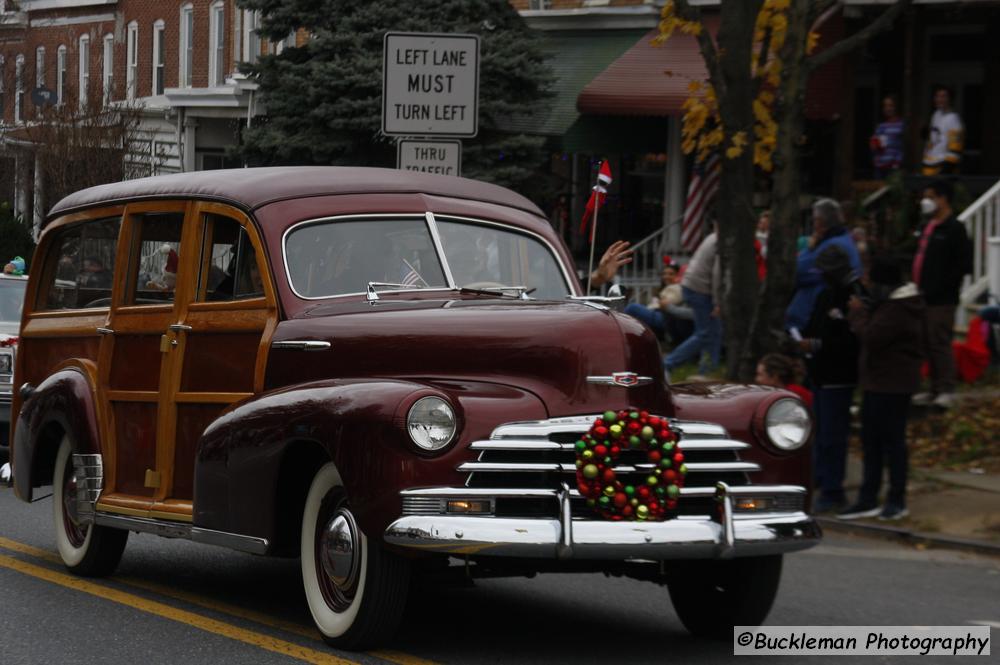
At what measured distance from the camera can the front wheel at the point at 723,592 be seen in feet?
23.0

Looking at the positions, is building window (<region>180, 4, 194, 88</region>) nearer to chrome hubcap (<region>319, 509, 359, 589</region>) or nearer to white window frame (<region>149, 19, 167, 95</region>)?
white window frame (<region>149, 19, 167, 95</region>)

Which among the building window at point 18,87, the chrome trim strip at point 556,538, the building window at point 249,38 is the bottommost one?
the chrome trim strip at point 556,538

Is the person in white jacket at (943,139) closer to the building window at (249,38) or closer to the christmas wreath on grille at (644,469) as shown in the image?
the christmas wreath on grille at (644,469)

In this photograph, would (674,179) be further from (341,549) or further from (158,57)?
(158,57)

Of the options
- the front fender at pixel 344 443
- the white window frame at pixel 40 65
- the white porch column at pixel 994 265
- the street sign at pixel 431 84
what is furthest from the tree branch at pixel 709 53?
the white window frame at pixel 40 65

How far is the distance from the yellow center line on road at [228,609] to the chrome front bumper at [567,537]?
63cm

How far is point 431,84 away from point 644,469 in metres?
7.12

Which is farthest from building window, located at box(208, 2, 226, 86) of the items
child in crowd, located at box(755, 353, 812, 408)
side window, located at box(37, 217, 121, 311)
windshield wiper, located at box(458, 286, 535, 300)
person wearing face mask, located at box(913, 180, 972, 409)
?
windshield wiper, located at box(458, 286, 535, 300)

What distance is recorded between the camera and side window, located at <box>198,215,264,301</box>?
7.82 m

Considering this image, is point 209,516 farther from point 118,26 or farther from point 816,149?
point 118,26

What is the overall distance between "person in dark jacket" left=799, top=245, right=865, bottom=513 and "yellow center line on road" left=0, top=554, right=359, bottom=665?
5306 mm

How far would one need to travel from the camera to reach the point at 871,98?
81.4 ft

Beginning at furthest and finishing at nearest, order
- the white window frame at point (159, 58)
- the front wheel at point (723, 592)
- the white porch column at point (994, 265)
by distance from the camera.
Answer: the white window frame at point (159, 58)
the white porch column at point (994, 265)
the front wheel at point (723, 592)

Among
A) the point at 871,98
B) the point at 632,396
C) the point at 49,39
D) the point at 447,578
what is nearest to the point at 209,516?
the point at 447,578
